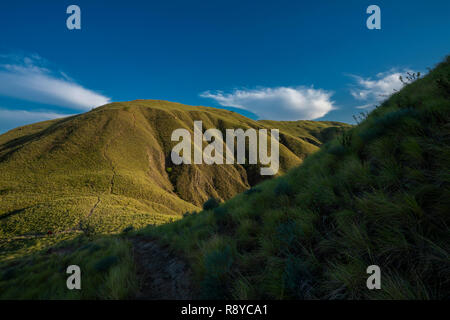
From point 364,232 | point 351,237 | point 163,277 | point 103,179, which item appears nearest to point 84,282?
point 163,277

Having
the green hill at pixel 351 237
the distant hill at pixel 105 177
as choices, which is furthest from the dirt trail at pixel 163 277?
the distant hill at pixel 105 177

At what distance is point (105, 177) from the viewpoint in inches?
1652

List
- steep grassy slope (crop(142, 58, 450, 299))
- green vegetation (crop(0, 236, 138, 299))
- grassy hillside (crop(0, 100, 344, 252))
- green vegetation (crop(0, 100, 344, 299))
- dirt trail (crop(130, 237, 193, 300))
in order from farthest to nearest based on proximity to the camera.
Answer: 1. grassy hillside (crop(0, 100, 344, 252))
2. green vegetation (crop(0, 100, 344, 299))
3. dirt trail (crop(130, 237, 193, 300))
4. green vegetation (crop(0, 236, 138, 299))
5. steep grassy slope (crop(142, 58, 450, 299))

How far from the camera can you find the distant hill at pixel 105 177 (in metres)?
26.6

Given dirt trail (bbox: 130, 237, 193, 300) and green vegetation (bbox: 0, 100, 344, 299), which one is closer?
dirt trail (bbox: 130, 237, 193, 300)

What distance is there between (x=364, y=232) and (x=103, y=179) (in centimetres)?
4970

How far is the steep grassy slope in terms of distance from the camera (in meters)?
1.79

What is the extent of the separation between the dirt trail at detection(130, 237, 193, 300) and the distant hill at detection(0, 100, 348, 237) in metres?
16.3

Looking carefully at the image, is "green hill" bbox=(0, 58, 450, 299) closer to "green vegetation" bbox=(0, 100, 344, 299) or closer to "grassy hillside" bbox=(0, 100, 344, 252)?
"green vegetation" bbox=(0, 100, 344, 299)

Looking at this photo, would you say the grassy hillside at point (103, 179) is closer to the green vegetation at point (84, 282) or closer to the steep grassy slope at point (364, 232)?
the green vegetation at point (84, 282)

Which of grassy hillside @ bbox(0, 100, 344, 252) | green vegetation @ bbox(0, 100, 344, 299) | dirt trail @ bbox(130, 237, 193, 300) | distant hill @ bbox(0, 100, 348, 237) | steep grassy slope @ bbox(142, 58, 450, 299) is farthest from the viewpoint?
distant hill @ bbox(0, 100, 348, 237)

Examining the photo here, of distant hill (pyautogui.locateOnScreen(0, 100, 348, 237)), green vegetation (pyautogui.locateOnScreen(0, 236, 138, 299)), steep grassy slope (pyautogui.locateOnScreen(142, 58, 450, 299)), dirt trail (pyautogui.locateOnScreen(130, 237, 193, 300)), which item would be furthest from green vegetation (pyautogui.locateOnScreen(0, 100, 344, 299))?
steep grassy slope (pyautogui.locateOnScreen(142, 58, 450, 299))

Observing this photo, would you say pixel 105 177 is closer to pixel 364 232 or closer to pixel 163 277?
pixel 163 277
